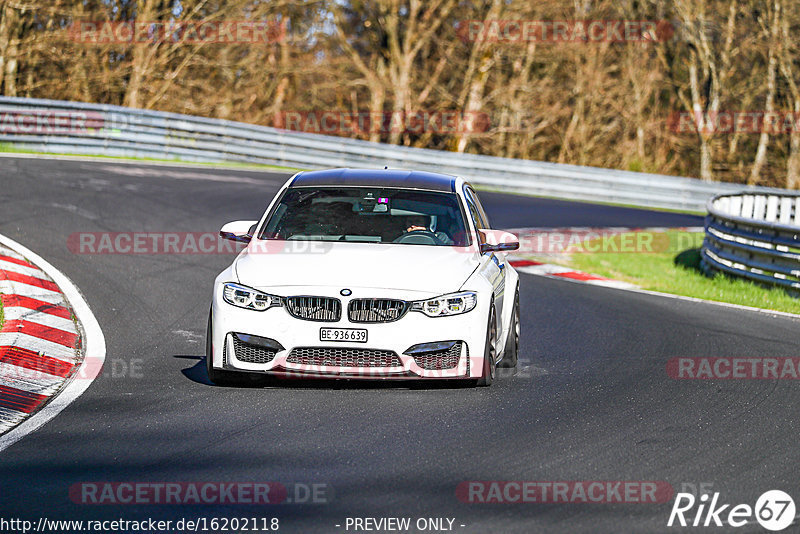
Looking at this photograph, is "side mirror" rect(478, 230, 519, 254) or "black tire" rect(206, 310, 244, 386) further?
"side mirror" rect(478, 230, 519, 254)

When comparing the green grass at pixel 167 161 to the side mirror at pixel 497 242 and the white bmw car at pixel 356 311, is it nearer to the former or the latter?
the side mirror at pixel 497 242

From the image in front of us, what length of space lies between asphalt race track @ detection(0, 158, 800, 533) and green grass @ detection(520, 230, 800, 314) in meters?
2.40

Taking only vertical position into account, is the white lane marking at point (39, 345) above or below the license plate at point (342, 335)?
below

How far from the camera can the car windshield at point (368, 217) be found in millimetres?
8562

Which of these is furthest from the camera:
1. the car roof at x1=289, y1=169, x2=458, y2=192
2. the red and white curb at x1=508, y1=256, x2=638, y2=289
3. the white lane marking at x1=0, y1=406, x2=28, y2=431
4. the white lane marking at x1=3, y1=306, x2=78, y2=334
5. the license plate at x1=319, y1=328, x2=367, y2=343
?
the red and white curb at x1=508, y1=256, x2=638, y2=289

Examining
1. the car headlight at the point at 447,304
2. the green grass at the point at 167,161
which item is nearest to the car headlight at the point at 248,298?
the car headlight at the point at 447,304

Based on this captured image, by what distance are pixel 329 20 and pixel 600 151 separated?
12296 millimetres

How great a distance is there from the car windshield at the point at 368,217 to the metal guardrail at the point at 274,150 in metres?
17.4

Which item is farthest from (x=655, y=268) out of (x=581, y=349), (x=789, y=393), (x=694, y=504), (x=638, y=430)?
(x=694, y=504)

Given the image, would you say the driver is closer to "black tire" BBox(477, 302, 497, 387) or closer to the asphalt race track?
"black tire" BBox(477, 302, 497, 387)

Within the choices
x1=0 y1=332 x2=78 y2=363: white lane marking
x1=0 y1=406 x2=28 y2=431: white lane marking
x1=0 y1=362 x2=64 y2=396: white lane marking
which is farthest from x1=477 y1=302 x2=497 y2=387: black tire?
x1=0 y1=332 x2=78 y2=363: white lane marking

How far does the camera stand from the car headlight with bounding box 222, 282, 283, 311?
7.58m

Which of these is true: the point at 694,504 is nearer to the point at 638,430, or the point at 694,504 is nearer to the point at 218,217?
the point at 638,430

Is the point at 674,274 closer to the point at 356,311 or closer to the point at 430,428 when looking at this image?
the point at 356,311
